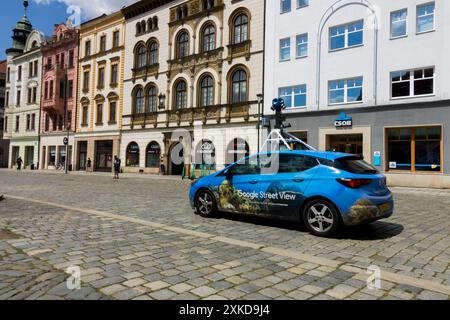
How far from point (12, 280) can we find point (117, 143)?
1303 inches

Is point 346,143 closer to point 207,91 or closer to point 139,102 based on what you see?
point 207,91

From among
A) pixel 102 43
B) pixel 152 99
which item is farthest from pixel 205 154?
pixel 102 43

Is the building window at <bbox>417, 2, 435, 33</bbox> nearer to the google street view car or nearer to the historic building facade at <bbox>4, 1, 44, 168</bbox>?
the google street view car

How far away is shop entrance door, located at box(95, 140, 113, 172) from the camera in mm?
36719

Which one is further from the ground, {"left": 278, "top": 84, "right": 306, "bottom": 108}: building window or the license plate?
{"left": 278, "top": 84, "right": 306, "bottom": 108}: building window

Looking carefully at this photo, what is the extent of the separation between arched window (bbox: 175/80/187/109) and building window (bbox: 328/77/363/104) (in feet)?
43.1

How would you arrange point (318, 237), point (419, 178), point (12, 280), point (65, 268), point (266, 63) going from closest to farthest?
1. point (12, 280)
2. point (65, 268)
3. point (318, 237)
4. point (419, 178)
5. point (266, 63)

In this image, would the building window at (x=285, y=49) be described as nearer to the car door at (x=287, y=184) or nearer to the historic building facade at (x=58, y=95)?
the car door at (x=287, y=184)

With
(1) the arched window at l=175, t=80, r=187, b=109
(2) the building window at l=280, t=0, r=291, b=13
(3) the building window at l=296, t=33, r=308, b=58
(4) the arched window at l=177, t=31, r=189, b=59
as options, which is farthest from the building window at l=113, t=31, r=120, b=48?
(3) the building window at l=296, t=33, r=308, b=58

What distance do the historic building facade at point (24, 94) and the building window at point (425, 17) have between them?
1688 inches

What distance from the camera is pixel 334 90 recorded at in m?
22.0

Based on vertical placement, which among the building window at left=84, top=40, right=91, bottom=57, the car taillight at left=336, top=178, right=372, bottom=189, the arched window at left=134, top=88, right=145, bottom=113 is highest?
the building window at left=84, top=40, right=91, bottom=57

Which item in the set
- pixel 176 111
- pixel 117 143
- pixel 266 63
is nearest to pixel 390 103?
pixel 266 63
